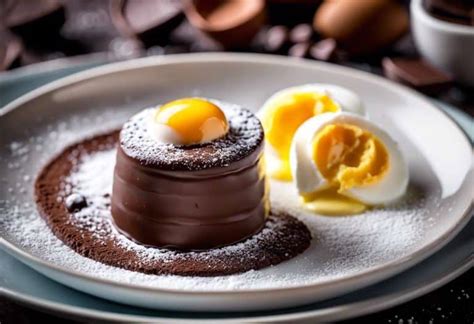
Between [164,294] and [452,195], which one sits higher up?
[164,294]

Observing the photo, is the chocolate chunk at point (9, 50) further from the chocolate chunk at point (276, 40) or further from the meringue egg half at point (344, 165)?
the meringue egg half at point (344, 165)

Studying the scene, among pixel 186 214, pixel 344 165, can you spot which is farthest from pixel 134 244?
pixel 344 165

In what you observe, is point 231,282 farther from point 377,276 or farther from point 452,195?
point 452,195

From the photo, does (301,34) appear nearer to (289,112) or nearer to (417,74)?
(417,74)

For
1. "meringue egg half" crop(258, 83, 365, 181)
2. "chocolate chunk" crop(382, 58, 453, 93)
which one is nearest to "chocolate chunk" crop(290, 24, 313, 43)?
"chocolate chunk" crop(382, 58, 453, 93)

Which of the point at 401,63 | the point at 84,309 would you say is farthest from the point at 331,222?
the point at 401,63

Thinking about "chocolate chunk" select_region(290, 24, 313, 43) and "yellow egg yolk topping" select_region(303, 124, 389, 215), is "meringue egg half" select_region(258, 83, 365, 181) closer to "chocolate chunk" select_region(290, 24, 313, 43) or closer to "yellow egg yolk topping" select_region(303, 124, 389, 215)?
"yellow egg yolk topping" select_region(303, 124, 389, 215)

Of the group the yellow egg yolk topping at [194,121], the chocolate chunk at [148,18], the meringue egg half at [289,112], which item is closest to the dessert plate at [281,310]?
the yellow egg yolk topping at [194,121]
